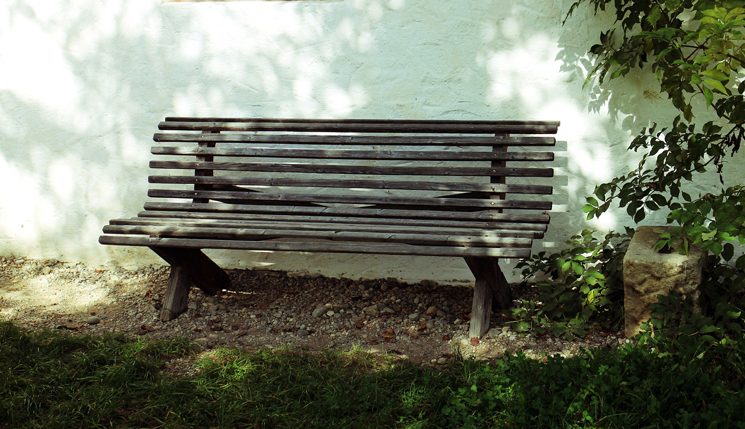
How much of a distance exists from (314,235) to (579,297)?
1375 mm

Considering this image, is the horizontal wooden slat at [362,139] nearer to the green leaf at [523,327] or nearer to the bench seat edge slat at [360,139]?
the bench seat edge slat at [360,139]

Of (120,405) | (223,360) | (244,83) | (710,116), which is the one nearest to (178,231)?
(223,360)

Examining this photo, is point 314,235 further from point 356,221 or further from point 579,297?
point 579,297

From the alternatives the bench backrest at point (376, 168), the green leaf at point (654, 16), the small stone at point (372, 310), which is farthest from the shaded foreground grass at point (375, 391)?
the green leaf at point (654, 16)

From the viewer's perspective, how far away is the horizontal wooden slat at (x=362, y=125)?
10.9 feet

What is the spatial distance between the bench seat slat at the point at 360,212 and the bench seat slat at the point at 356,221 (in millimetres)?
23

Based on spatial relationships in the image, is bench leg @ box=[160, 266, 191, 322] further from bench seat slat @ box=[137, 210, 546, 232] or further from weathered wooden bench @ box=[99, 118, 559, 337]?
bench seat slat @ box=[137, 210, 546, 232]

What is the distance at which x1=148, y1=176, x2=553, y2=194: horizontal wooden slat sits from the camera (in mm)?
3215

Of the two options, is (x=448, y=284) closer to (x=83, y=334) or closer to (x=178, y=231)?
(x=178, y=231)

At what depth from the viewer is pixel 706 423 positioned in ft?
6.96

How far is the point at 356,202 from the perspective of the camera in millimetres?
3455

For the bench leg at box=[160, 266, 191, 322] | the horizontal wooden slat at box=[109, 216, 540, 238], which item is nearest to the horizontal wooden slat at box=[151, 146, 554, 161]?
the horizontal wooden slat at box=[109, 216, 540, 238]

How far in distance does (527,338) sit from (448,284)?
32.9 inches

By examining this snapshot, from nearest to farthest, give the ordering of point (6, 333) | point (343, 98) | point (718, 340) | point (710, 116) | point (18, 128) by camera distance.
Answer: point (718, 340)
point (6, 333)
point (710, 116)
point (343, 98)
point (18, 128)
